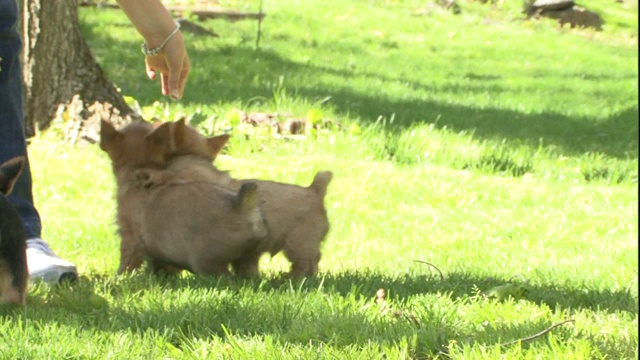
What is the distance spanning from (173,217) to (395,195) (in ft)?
11.3

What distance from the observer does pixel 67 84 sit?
9.09m

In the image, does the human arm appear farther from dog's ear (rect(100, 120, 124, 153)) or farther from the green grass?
the green grass

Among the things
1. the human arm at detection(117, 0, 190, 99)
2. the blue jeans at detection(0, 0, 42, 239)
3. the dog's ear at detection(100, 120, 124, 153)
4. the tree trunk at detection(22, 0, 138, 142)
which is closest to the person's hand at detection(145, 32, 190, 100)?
the human arm at detection(117, 0, 190, 99)

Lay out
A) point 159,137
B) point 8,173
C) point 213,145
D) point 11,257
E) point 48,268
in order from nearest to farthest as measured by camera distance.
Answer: point 11,257 < point 8,173 < point 48,268 < point 159,137 < point 213,145

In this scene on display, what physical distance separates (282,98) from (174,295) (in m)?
6.73

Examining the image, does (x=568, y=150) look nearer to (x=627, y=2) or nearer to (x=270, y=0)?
(x=627, y=2)

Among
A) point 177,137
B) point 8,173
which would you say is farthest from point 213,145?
point 8,173

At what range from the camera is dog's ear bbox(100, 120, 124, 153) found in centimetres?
487

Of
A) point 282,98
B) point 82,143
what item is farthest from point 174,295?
point 282,98

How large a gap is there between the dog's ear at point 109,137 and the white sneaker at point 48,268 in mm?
569

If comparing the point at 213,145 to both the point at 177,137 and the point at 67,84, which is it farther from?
the point at 67,84

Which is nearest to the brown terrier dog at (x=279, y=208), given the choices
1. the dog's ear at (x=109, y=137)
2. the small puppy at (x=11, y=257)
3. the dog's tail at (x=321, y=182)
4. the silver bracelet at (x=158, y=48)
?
the dog's tail at (x=321, y=182)

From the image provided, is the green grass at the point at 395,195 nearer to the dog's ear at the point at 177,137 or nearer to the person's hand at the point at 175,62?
the dog's ear at the point at 177,137

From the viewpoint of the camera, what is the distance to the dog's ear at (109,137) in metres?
4.87
